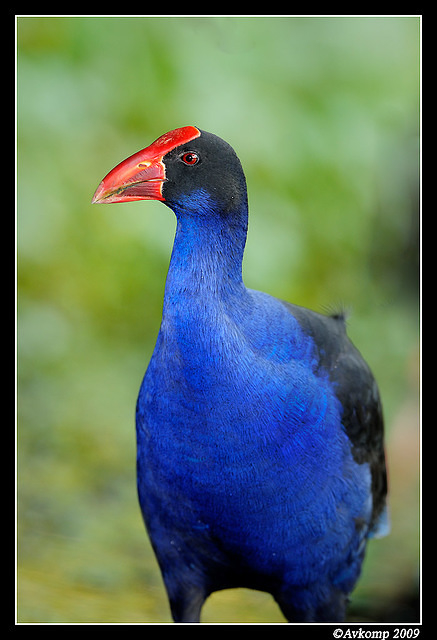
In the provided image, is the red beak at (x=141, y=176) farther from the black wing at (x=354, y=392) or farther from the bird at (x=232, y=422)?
the black wing at (x=354, y=392)

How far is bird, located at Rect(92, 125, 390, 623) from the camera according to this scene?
2152mm

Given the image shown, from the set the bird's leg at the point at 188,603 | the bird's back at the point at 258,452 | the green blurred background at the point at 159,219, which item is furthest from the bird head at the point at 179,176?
the green blurred background at the point at 159,219

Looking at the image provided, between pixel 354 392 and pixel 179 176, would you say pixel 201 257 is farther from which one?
pixel 354 392

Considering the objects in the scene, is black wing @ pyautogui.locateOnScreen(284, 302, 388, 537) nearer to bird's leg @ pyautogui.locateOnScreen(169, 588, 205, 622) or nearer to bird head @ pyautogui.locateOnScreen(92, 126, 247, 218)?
bird head @ pyautogui.locateOnScreen(92, 126, 247, 218)

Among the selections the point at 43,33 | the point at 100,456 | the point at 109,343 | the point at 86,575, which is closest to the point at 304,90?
the point at 43,33

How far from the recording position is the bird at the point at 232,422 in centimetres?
215

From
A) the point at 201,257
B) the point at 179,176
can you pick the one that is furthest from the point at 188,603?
the point at 179,176

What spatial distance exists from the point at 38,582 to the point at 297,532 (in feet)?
5.02

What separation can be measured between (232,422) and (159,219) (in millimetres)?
2022

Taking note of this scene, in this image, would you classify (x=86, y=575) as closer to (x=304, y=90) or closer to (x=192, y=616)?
(x=192, y=616)

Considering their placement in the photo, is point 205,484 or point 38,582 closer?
point 205,484

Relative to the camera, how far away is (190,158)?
7.14ft

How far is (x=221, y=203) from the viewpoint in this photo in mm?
2168

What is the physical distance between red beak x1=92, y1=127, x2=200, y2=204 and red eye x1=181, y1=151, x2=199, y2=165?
0.03 meters
